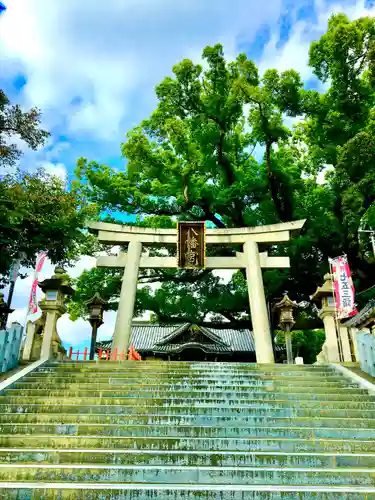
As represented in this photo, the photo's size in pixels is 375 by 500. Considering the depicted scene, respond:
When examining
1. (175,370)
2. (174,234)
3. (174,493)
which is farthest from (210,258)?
(174,493)

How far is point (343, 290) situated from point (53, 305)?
797 centimetres

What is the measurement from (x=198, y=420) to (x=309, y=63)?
15.6 metres

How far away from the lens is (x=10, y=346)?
8.77 metres

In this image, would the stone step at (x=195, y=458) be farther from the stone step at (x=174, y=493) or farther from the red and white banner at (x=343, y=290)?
the red and white banner at (x=343, y=290)

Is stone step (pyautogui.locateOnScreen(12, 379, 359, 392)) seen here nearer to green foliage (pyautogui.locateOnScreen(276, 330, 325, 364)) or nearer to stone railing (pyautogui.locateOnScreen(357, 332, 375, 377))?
stone railing (pyautogui.locateOnScreen(357, 332, 375, 377))

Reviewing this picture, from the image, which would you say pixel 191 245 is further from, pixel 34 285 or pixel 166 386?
pixel 166 386

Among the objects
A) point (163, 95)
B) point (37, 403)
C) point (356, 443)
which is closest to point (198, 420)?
point (356, 443)

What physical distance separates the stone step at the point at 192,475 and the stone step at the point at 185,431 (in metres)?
0.96

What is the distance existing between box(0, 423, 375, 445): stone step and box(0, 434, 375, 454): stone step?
250 millimetres

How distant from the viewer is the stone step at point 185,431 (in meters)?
5.86

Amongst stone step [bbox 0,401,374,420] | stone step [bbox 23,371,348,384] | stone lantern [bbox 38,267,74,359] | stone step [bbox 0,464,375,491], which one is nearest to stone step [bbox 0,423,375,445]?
stone step [bbox 0,401,374,420]

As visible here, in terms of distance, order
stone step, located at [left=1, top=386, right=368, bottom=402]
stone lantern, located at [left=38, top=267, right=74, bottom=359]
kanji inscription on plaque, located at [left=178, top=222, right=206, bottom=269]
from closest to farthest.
A: stone step, located at [left=1, top=386, right=368, bottom=402] < stone lantern, located at [left=38, top=267, right=74, bottom=359] < kanji inscription on plaque, located at [left=178, top=222, right=206, bottom=269]

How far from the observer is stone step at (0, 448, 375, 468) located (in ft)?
16.8

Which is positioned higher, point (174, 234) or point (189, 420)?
point (174, 234)
